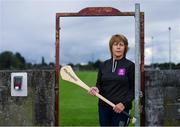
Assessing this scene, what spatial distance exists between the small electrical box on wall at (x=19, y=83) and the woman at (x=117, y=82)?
159cm

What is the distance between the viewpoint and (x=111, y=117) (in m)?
7.93

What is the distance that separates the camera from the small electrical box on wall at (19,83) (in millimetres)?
8984

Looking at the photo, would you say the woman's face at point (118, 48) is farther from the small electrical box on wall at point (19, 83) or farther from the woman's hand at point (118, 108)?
the small electrical box on wall at point (19, 83)

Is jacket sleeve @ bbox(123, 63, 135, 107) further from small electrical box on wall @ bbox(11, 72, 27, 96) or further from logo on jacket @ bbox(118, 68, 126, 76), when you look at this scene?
small electrical box on wall @ bbox(11, 72, 27, 96)

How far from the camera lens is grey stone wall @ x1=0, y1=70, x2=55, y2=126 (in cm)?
909

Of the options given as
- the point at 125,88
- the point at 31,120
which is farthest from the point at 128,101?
the point at 31,120

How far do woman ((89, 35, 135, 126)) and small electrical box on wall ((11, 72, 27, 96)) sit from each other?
1.59m

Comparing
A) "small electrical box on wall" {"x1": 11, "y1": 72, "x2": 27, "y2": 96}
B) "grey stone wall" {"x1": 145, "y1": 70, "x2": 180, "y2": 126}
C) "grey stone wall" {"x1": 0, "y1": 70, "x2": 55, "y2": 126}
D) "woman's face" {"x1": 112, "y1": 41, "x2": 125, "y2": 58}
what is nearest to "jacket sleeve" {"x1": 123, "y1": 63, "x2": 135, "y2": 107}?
"woman's face" {"x1": 112, "y1": 41, "x2": 125, "y2": 58}

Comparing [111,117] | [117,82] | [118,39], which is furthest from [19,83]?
[118,39]

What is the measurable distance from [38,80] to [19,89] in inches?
12.7

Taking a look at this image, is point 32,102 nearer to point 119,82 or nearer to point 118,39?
point 119,82

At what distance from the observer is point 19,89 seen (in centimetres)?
906

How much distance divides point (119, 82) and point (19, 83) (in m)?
1.91

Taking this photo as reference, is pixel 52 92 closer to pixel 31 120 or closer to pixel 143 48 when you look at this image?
pixel 31 120
